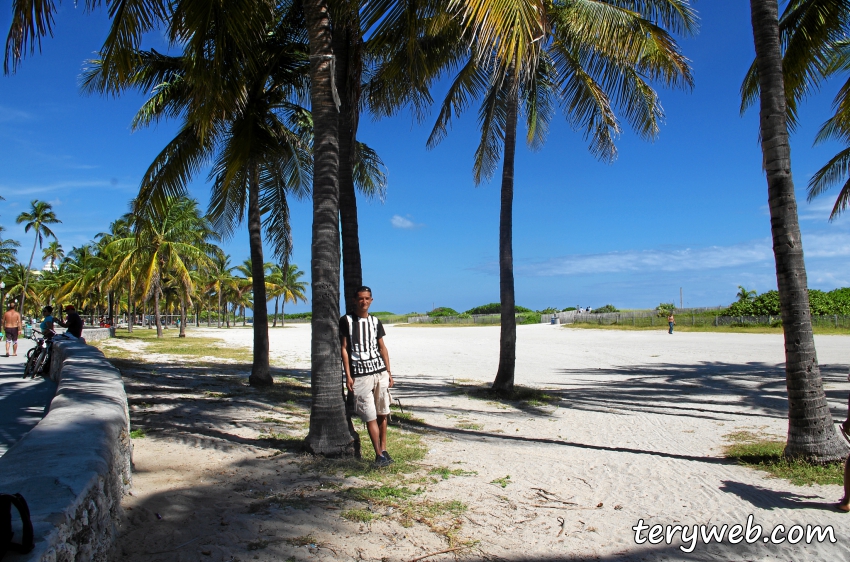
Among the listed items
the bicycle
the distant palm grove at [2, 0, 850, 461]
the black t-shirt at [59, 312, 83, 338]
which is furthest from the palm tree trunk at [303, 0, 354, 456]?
the black t-shirt at [59, 312, 83, 338]

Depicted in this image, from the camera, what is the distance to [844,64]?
1376 cm

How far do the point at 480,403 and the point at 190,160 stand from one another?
7197mm

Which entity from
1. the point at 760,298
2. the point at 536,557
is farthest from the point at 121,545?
the point at 760,298

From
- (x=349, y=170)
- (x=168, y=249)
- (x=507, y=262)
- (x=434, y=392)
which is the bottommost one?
(x=434, y=392)

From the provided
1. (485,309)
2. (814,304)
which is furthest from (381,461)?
(485,309)

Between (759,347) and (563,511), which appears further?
(759,347)

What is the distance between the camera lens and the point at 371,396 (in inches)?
201

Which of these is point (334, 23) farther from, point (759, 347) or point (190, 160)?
point (759, 347)

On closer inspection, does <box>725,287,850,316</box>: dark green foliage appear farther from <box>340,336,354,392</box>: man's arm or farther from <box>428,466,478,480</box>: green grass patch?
<box>340,336,354,392</box>: man's arm

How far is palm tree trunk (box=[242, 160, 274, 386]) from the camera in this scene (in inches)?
440

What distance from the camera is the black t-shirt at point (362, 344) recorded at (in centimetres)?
511

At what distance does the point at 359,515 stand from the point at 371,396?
1.34 meters

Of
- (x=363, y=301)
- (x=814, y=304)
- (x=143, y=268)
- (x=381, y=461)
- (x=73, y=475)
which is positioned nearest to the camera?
(x=73, y=475)

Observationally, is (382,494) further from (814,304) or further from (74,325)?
(814,304)
